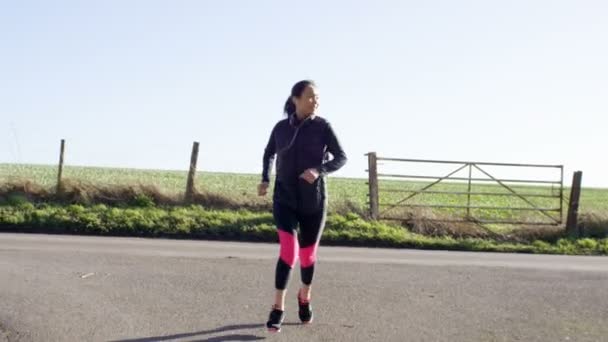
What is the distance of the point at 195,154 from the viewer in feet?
61.8

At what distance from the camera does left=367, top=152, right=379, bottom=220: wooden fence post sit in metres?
18.2

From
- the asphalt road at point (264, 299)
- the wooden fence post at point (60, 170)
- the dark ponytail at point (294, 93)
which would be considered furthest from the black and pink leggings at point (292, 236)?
the wooden fence post at point (60, 170)

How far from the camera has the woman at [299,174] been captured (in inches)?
244

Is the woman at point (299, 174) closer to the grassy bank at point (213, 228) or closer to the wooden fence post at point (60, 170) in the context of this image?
the grassy bank at point (213, 228)

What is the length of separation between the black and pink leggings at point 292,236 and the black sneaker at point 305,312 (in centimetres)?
27

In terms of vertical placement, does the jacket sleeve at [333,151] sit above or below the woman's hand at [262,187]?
above

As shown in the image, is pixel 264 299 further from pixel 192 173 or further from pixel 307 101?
pixel 192 173

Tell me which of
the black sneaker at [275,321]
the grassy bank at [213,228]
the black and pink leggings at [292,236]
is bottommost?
the black sneaker at [275,321]

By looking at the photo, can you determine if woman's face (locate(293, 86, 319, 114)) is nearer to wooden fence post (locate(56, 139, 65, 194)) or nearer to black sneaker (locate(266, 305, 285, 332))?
black sneaker (locate(266, 305, 285, 332))

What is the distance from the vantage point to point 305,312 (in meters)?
6.40

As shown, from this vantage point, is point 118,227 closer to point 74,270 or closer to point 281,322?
point 74,270

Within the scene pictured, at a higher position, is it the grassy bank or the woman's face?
the woman's face

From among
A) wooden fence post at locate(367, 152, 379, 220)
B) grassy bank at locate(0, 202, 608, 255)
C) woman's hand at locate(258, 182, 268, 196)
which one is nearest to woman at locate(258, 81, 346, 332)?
woman's hand at locate(258, 182, 268, 196)

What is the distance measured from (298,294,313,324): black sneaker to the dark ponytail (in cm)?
143
